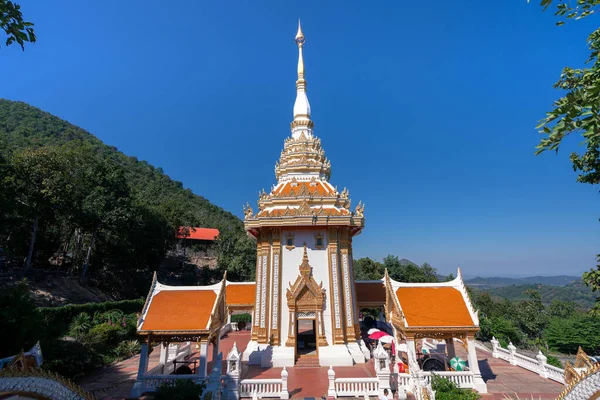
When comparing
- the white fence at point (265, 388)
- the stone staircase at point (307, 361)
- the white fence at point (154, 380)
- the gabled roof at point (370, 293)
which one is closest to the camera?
the white fence at point (265, 388)

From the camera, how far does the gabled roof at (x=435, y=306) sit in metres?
12.0

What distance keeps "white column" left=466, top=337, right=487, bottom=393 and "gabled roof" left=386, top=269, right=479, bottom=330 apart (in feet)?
2.08

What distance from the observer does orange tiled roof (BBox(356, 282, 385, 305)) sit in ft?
58.4

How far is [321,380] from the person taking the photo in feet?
40.7

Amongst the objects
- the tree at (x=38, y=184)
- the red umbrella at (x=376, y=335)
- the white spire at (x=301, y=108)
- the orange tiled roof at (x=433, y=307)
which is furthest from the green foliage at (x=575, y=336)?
the tree at (x=38, y=184)

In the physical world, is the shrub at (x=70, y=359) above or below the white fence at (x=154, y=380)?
above

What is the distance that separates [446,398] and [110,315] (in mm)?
21307

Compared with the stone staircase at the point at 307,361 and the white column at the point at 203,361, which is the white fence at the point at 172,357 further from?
the stone staircase at the point at 307,361

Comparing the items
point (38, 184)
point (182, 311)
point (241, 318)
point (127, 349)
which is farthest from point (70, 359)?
point (38, 184)

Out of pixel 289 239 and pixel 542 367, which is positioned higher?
pixel 289 239

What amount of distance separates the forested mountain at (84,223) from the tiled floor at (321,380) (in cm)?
1409

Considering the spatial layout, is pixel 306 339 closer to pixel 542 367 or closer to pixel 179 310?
pixel 179 310

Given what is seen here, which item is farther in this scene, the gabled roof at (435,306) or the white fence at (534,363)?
the white fence at (534,363)

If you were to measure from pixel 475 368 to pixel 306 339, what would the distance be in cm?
940
